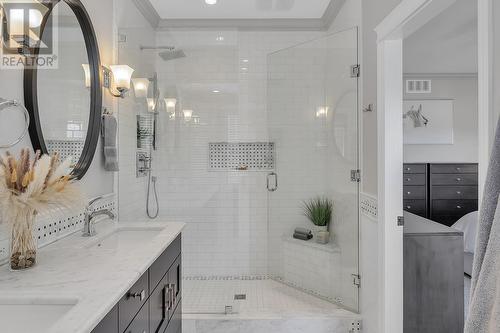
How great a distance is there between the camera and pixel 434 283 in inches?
87.7

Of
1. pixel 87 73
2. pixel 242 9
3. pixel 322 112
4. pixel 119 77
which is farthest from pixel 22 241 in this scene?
pixel 242 9

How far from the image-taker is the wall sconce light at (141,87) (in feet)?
9.35

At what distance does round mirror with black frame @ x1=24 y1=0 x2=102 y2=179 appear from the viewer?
5.20 ft

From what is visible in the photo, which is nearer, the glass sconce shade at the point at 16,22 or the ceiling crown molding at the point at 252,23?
the glass sconce shade at the point at 16,22

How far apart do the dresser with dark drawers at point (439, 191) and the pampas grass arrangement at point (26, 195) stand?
14.9 feet

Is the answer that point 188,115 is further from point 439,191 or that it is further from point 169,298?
point 439,191

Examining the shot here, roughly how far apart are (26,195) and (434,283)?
7.89 feet

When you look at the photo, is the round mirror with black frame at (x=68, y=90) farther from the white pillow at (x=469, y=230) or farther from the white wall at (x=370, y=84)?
the white pillow at (x=469, y=230)

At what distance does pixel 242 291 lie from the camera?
116 inches

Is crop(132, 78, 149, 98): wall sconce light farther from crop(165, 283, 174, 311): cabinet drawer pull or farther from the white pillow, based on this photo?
the white pillow

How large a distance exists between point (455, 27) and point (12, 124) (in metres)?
3.66

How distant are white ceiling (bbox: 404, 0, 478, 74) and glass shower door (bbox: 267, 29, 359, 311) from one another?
108 centimetres

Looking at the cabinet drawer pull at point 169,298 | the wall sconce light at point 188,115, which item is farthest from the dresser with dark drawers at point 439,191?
the cabinet drawer pull at point 169,298

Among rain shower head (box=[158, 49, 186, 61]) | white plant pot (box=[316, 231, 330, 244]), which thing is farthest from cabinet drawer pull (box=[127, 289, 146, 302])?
rain shower head (box=[158, 49, 186, 61])
